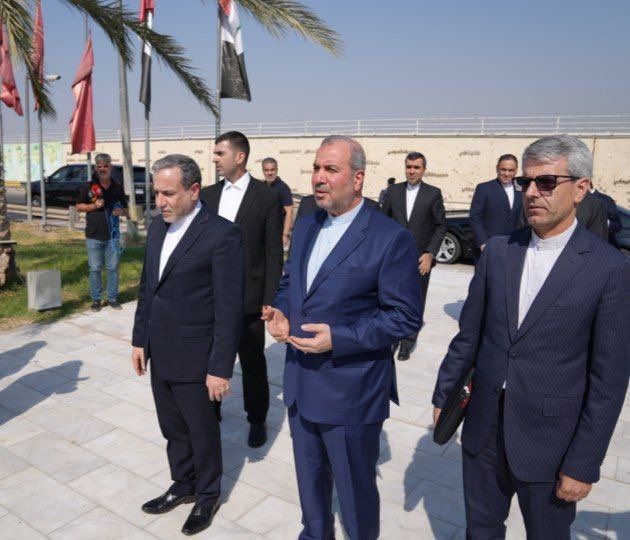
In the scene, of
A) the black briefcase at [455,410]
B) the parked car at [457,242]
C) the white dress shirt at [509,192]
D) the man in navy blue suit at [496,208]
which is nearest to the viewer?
the black briefcase at [455,410]

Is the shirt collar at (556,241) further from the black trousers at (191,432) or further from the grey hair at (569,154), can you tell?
the black trousers at (191,432)

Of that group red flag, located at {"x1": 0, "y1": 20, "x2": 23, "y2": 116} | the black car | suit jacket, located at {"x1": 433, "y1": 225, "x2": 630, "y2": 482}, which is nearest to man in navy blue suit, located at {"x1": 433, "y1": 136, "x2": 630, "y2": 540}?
suit jacket, located at {"x1": 433, "y1": 225, "x2": 630, "y2": 482}

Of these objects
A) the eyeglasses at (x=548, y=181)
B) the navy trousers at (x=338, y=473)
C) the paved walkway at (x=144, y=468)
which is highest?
the eyeglasses at (x=548, y=181)

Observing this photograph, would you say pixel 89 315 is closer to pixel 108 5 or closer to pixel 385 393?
pixel 108 5

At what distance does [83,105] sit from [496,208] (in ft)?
31.1

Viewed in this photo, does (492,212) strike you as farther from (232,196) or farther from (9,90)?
(9,90)

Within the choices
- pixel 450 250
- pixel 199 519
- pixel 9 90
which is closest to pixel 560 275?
pixel 199 519

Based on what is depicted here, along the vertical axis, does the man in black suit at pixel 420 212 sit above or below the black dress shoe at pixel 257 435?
above

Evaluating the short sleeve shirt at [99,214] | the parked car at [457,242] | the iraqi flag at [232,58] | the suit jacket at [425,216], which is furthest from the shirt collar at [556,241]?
the parked car at [457,242]

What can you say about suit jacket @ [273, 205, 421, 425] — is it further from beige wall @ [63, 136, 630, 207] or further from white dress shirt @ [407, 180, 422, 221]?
beige wall @ [63, 136, 630, 207]

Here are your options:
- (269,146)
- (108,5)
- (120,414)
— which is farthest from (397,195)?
(269,146)

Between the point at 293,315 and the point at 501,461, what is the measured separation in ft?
3.45

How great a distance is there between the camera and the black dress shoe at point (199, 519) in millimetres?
2941

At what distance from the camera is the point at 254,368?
4.00 meters
